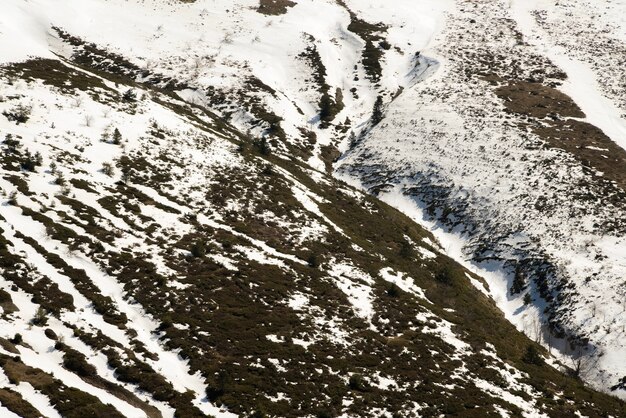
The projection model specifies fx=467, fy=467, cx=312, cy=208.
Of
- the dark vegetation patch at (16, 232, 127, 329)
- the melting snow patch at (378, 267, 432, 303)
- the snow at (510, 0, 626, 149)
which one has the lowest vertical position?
the dark vegetation patch at (16, 232, 127, 329)

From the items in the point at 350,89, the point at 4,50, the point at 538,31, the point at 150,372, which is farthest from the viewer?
the point at 538,31

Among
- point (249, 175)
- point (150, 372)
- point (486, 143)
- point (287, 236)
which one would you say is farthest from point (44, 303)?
point (486, 143)

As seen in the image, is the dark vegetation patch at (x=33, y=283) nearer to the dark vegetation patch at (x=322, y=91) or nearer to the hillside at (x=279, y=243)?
the hillside at (x=279, y=243)

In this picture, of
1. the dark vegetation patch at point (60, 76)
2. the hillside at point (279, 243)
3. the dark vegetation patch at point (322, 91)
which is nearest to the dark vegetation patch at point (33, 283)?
the hillside at point (279, 243)

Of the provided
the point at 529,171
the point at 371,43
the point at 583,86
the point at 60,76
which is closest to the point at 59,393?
the point at 60,76

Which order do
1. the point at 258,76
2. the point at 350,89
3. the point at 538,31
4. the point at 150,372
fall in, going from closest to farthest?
the point at 150,372 → the point at 258,76 → the point at 350,89 → the point at 538,31

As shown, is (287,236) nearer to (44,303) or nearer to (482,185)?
(44,303)

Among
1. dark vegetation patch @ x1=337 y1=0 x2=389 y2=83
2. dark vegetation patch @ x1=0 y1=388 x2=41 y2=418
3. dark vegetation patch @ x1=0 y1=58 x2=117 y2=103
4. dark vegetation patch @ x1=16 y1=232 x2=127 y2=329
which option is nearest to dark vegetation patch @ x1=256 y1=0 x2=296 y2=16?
dark vegetation patch @ x1=337 y1=0 x2=389 y2=83

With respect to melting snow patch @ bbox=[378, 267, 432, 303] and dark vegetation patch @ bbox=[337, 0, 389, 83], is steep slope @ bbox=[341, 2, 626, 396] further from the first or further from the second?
dark vegetation patch @ bbox=[337, 0, 389, 83]

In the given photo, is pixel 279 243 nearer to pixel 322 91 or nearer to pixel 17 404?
pixel 17 404
